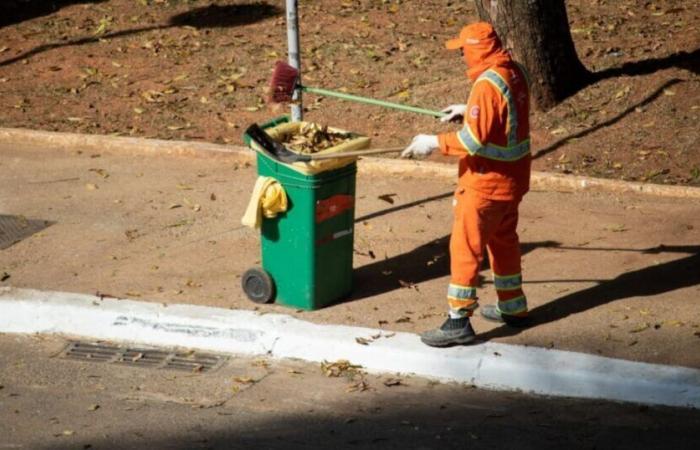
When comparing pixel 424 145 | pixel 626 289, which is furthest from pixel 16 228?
pixel 626 289

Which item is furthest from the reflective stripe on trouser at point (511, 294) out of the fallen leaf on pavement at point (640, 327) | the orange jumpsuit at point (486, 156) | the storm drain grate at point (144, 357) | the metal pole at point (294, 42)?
the metal pole at point (294, 42)

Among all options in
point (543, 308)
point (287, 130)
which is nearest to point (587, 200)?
point (543, 308)

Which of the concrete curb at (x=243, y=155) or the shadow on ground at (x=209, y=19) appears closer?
the concrete curb at (x=243, y=155)

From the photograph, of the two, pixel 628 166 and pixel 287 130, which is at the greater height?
pixel 287 130

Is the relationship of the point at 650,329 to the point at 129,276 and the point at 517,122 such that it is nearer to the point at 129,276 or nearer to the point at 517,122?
the point at 517,122

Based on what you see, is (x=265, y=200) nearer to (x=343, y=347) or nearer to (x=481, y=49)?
(x=343, y=347)

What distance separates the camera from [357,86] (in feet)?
39.5

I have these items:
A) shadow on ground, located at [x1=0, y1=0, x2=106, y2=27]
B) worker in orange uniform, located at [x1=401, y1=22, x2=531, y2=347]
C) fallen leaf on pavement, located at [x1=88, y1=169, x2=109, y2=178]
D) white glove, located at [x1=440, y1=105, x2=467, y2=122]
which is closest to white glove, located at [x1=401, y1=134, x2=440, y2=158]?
worker in orange uniform, located at [x1=401, y1=22, x2=531, y2=347]

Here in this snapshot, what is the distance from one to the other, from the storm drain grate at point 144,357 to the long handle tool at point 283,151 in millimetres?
1190

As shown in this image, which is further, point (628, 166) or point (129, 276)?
point (628, 166)

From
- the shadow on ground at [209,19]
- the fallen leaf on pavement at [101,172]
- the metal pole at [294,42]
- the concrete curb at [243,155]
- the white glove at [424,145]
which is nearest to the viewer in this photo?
the white glove at [424,145]

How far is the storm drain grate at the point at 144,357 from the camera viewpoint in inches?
278

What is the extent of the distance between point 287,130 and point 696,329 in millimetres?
2650

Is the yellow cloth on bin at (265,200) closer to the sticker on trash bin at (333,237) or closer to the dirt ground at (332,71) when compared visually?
the sticker on trash bin at (333,237)
